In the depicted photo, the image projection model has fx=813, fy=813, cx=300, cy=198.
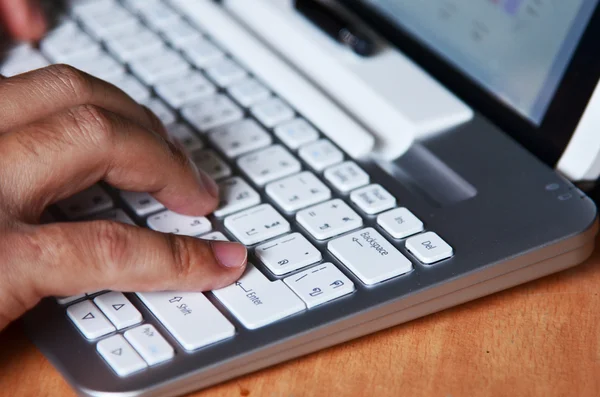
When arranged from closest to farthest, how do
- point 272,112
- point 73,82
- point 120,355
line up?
point 120,355
point 73,82
point 272,112

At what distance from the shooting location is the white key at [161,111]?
0.64m

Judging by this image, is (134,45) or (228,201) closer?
(228,201)

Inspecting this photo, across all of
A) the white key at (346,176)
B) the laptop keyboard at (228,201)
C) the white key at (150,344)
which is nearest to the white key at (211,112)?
the laptop keyboard at (228,201)

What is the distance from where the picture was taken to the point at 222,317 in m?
0.46

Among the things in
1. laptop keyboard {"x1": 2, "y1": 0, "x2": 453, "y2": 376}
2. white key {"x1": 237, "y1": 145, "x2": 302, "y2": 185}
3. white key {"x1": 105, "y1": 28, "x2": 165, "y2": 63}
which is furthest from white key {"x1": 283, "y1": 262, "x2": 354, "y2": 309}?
white key {"x1": 105, "y1": 28, "x2": 165, "y2": 63}

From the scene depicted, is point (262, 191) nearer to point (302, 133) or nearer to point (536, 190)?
point (302, 133)

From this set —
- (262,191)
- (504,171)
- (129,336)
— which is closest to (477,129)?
(504,171)

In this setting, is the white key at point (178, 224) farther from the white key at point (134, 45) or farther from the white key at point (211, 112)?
the white key at point (134, 45)

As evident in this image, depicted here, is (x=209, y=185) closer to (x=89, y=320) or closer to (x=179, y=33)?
(x=89, y=320)

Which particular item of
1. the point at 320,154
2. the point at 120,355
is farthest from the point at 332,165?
the point at 120,355

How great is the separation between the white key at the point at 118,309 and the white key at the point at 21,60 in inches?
12.1

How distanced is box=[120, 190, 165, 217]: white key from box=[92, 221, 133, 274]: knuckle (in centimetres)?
8

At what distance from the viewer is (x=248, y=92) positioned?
26.2 inches

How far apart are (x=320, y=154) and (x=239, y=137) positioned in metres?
0.07
